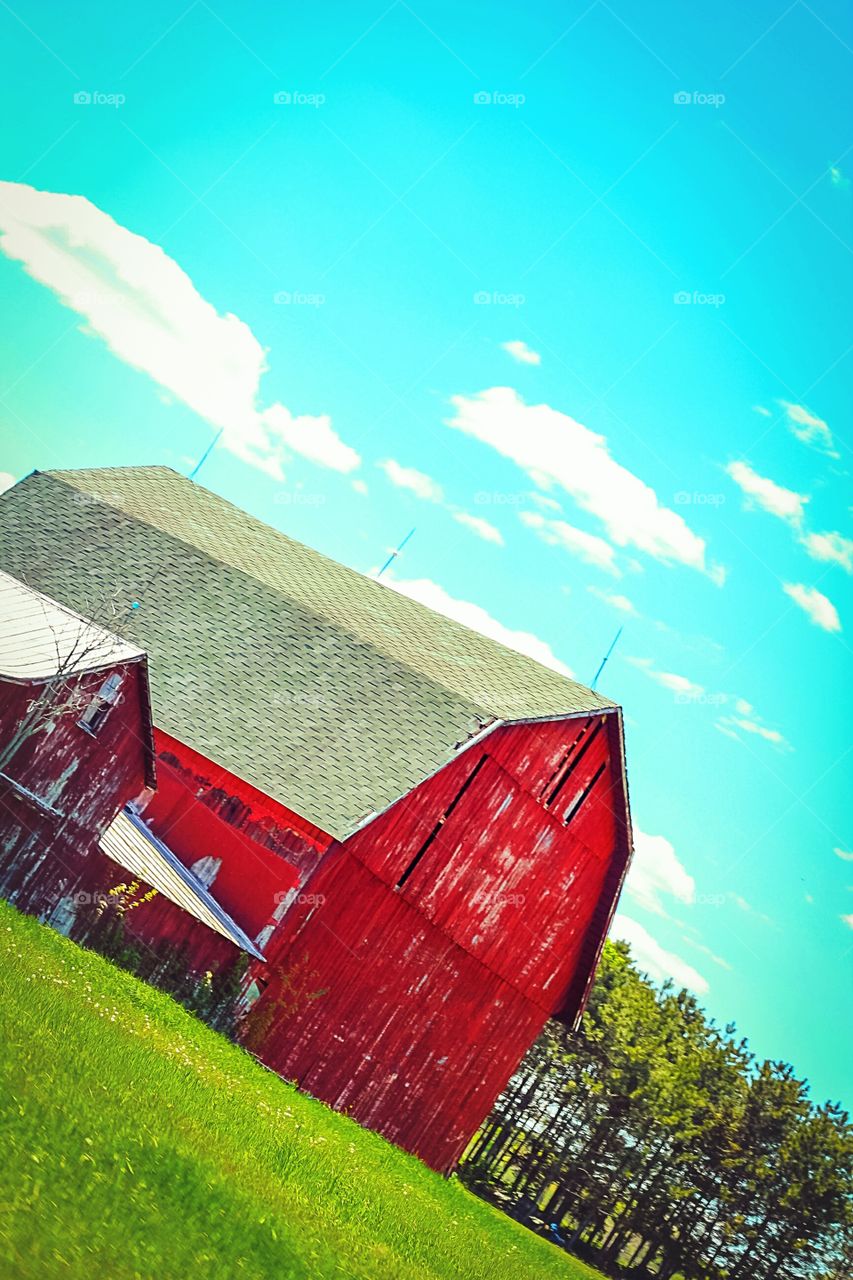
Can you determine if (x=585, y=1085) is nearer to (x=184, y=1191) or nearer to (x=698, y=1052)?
(x=698, y=1052)

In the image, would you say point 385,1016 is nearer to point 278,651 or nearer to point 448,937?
point 448,937

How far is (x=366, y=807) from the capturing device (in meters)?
19.0

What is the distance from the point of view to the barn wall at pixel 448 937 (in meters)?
19.2

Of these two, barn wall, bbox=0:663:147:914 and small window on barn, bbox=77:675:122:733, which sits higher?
small window on barn, bbox=77:675:122:733

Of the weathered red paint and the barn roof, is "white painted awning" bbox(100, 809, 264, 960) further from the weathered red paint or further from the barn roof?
the barn roof

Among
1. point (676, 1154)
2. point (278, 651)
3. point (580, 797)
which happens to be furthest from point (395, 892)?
point (676, 1154)

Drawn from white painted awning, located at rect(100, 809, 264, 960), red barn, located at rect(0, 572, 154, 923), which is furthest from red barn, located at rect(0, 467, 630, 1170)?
red barn, located at rect(0, 572, 154, 923)

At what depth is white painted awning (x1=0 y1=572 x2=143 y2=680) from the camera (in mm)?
15469

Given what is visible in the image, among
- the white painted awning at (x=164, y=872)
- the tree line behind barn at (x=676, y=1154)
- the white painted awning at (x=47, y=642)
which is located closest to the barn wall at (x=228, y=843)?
the white painted awning at (x=164, y=872)

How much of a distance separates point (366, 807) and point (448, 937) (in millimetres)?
3851

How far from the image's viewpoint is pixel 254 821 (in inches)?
755

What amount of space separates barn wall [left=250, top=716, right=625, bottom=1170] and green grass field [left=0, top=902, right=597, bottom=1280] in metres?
2.86

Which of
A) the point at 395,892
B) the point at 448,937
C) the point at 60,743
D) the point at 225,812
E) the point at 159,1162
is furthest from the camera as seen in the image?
the point at 448,937

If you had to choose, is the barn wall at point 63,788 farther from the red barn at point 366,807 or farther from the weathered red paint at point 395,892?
the red barn at point 366,807
